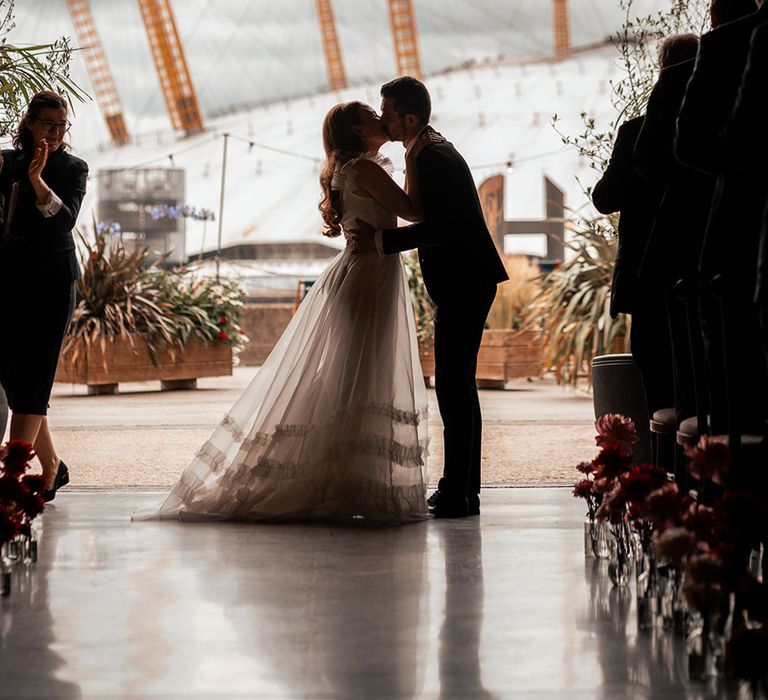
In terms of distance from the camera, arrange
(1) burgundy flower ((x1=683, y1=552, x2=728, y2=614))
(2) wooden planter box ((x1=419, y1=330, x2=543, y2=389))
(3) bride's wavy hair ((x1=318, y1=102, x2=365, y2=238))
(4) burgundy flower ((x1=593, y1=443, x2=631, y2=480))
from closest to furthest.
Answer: (1) burgundy flower ((x1=683, y1=552, x2=728, y2=614))
(4) burgundy flower ((x1=593, y1=443, x2=631, y2=480))
(3) bride's wavy hair ((x1=318, y1=102, x2=365, y2=238))
(2) wooden planter box ((x1=419, y1=330, x2=543, y2=389))

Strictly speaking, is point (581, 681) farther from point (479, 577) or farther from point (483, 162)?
point (483, 162)

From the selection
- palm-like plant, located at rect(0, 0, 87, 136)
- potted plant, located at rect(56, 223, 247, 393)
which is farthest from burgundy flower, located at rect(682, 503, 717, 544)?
potted plant, located at rect(56, 223, 247, 393)

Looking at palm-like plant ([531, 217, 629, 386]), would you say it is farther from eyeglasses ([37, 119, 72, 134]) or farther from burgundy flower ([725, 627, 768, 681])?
burgundy flower ([725, 627, 768, 681])

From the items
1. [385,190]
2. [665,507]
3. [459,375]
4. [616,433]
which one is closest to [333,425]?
[459,375]

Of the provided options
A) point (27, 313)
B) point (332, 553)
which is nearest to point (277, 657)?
point (332, 553)

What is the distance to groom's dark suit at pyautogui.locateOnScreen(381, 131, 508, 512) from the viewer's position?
10.5 ft

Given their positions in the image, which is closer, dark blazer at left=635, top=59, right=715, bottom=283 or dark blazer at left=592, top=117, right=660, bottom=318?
dark blazer at left=635, top=59, right=715, bottom=283

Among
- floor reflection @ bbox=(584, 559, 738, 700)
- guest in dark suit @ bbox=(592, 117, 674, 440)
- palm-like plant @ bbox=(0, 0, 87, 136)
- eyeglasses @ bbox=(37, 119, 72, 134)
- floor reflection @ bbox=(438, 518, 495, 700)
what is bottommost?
floor reflection @ bbox=(584, 559, 738, 700)

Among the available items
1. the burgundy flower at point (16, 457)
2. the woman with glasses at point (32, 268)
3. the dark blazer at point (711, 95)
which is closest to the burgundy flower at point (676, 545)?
the dark blazer at point (711, 95)

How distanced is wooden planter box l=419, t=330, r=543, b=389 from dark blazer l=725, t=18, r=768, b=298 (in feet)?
25.8

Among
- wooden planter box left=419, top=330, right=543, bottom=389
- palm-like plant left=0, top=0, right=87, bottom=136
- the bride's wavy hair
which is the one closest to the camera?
the bride's wavy hair

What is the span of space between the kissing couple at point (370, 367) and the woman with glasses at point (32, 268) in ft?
1.77

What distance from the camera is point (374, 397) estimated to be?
10.6ft

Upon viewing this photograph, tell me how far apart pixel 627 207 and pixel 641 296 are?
0.27 meters
